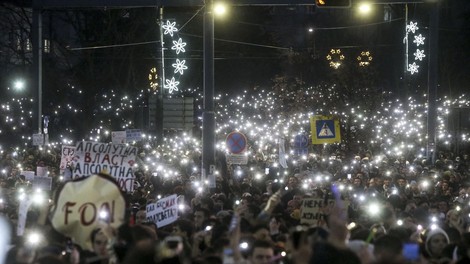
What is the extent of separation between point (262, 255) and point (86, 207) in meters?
3.27

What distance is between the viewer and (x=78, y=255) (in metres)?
11.0

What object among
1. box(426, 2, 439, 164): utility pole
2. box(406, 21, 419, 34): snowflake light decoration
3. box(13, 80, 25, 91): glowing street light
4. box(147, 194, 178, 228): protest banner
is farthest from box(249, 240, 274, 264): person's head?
box(13, 80, 25, 91): glowing street light

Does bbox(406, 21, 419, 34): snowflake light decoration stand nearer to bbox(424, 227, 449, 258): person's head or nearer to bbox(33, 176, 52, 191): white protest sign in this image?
bbox(33, 176, 52, 191): white protest sign

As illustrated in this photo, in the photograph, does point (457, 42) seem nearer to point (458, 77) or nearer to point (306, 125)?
point (458, 77)

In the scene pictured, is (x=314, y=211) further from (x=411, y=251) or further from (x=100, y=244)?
(x=411, y=251)

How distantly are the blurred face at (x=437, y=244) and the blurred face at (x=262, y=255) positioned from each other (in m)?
2.73

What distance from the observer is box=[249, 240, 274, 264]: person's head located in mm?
9719

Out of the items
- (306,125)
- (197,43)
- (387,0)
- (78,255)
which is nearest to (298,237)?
(78,255)

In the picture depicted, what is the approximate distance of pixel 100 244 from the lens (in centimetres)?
1136

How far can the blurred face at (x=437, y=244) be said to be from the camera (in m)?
11.8

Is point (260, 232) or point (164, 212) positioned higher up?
point (260, 232)

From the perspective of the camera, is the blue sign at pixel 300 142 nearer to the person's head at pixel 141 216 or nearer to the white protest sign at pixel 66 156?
Answer: the white protest sign at pixel 66 156

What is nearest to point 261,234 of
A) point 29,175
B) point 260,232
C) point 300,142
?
point 260,232

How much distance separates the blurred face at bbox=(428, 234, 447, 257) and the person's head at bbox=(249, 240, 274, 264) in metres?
2.63
